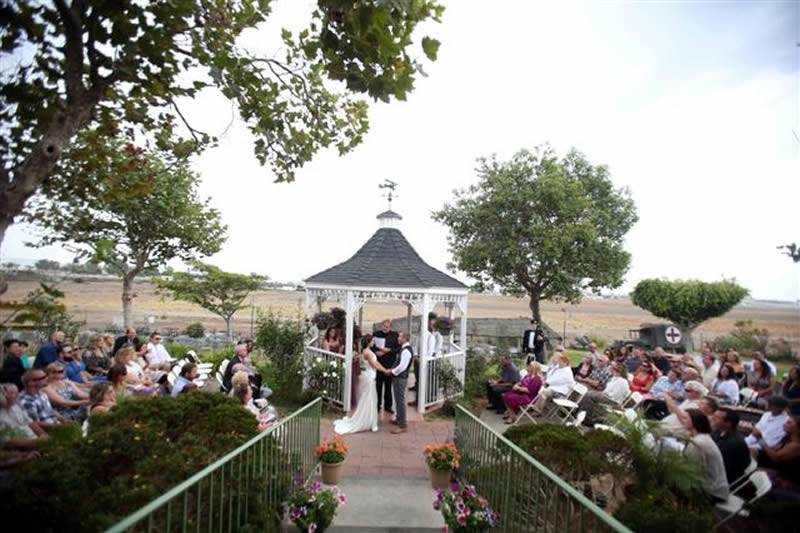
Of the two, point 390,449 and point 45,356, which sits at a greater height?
point 45,356

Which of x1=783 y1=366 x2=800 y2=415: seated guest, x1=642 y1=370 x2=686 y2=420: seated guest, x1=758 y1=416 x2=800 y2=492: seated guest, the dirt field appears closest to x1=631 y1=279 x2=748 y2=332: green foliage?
the dirt field

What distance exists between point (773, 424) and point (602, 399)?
3.23 m

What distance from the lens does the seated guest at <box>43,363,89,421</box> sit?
6520 millimetres

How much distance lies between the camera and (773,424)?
5.89m

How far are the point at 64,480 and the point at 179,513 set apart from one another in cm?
74

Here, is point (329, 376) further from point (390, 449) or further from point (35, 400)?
point (35, 400)

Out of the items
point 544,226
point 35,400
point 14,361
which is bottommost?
point 35,400

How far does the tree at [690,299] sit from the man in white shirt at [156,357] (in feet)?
88.5

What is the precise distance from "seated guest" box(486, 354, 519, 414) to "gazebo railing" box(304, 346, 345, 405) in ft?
11.4

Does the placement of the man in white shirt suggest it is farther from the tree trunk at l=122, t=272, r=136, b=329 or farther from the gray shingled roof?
the tree trunk at l=122, t=272, r=136, b=329

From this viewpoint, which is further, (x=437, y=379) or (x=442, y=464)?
(x=437, y=379)

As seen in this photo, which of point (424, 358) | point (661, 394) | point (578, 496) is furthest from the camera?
point (424, 358)

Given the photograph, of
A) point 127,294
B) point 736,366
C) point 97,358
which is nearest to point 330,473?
point 97,358

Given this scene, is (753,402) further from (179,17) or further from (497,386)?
(179,17)
